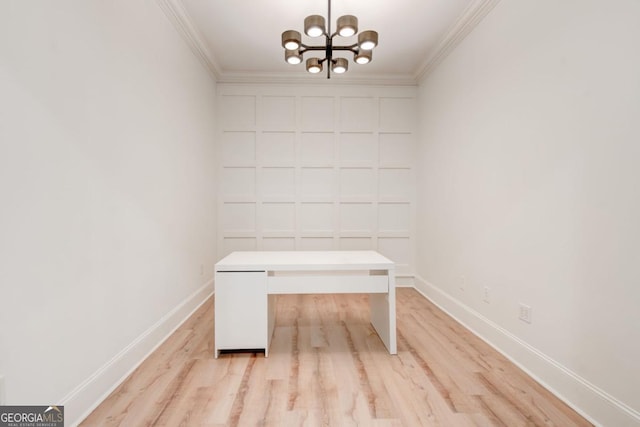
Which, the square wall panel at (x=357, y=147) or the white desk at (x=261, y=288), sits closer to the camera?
the white desk at (x=261, y=288)

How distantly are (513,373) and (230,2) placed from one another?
3.39 m

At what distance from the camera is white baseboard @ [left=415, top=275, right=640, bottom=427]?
1.55 meters

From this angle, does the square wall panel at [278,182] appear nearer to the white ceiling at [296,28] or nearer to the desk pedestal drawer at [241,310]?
the white ceiling at [296,28]

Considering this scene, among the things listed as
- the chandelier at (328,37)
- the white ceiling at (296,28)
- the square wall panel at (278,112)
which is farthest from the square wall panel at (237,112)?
the chandelier at (328,37)

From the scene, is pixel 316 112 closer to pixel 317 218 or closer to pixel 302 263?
pixel 317 218

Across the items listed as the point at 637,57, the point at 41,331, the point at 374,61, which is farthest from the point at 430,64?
the point at 41,331

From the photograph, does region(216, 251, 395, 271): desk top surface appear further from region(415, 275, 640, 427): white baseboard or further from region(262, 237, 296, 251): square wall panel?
region(262, 237, 296, 251): square wall panel

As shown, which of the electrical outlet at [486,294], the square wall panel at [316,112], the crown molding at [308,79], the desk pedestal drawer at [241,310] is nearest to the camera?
the desk pedestal drawer at [241,310]

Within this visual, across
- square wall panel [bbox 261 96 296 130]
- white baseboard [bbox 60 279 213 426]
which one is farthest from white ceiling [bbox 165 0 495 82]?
white baseboard [bbox 60 279 213 426]

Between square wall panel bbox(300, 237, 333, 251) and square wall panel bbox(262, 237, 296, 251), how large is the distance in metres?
0.13

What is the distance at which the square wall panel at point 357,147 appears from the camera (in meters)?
4.39

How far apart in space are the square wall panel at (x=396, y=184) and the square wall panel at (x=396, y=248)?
0.55 m

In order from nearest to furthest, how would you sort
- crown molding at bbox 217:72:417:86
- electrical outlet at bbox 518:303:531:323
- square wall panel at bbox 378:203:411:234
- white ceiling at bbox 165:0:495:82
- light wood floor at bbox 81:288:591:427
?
light wood floor at bbox 81:288:591:427
electrical outlet at bbox 518:303:531:323
white ceiling at bbox 165:0:495:82
crown molding at bbox 217:72:417:86
square wall panel at bbox 378:203:411:234

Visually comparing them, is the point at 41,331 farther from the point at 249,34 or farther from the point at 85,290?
the point at 249,34
